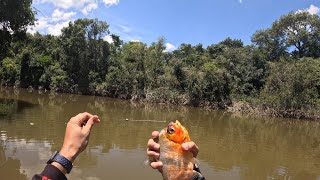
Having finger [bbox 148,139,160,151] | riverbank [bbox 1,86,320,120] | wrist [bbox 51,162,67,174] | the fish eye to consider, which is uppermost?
riverbank [bbox 1,86,320,120]

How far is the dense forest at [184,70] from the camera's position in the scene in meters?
28.0

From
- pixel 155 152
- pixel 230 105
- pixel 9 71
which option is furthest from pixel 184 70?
pixel 155 152

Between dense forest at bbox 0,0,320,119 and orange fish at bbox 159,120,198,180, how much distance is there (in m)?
25.0

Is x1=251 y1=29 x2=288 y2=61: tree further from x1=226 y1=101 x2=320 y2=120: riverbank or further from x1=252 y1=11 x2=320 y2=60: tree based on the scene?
x1=226 y1=101 x2=320 y2=120: riverbank

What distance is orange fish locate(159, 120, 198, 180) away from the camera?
1.51 m

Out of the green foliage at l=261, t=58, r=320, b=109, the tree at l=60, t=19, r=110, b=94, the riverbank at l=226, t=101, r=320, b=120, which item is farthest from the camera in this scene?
the tree at l=60, t=19, r=110, b=94

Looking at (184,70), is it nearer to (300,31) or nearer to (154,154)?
(300,31)

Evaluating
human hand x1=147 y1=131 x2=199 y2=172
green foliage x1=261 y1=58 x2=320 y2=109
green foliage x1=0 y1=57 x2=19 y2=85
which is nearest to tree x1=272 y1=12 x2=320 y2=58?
green foliage x1=261 y1=58 x2=320 y2=109

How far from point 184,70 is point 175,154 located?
3022cm

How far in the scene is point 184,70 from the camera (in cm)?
3162

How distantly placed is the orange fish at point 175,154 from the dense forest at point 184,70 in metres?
25.0

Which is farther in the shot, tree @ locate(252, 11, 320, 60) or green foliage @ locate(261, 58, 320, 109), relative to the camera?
tree @ locate(252, 11, 320, 60)

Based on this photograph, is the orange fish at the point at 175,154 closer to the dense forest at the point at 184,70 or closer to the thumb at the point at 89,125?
the thumb at the point at 89,125

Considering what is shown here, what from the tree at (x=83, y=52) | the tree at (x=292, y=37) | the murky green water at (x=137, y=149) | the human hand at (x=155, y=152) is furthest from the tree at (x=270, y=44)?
the human hand at (x=155, y=152)
